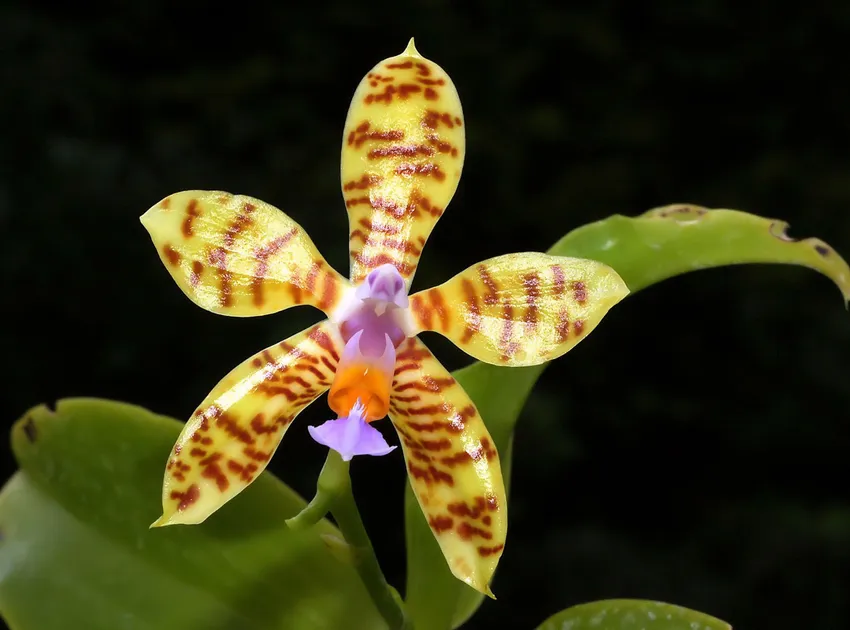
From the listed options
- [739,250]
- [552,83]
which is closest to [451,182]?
[739,250]

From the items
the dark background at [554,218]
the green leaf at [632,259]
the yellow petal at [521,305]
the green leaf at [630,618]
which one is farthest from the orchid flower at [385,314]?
the dark background at [554,218]

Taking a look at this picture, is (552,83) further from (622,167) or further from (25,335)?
(25,335)

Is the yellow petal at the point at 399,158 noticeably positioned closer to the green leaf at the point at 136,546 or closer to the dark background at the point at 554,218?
the green leaf at the point at 136,546

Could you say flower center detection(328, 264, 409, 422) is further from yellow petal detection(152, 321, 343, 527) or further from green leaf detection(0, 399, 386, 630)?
green leaf detection(0, 399, 386, 630)

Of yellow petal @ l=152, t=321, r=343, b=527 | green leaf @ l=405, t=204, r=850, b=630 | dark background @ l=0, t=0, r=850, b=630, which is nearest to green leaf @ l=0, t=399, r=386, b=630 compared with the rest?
green leaf @ l=405, t=204, r=850, b=630

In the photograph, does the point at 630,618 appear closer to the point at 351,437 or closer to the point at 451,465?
the point at 451,465

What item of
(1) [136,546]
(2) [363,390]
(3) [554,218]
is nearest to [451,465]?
(2) [363,390]
